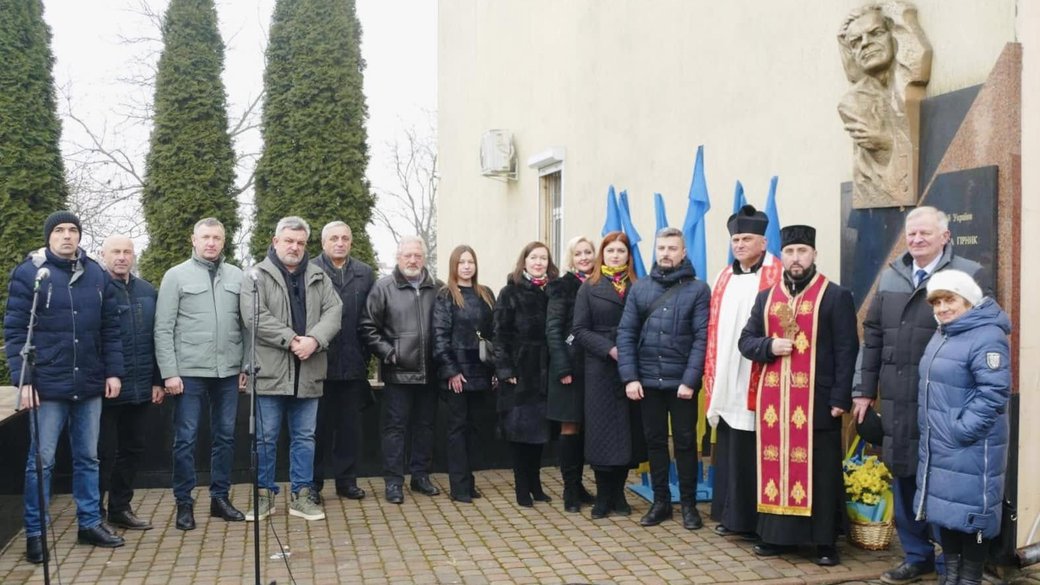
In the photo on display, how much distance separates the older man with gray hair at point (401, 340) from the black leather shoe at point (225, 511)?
3.36 ft

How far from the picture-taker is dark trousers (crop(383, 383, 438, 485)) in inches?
288

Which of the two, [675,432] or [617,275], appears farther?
[617,275]

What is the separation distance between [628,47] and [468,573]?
246 inches

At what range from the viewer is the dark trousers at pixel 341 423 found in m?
7.34

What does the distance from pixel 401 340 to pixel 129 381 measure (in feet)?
5.75

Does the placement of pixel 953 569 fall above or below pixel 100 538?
above

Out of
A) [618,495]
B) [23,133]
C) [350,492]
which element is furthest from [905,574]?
[23,133]

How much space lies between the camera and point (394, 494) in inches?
285

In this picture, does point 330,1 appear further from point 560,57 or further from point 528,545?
point 528,545

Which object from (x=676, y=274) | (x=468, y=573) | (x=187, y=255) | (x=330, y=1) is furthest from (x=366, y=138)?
(x=468, y=573)

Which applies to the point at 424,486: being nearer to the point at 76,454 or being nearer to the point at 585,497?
the point at 585,497

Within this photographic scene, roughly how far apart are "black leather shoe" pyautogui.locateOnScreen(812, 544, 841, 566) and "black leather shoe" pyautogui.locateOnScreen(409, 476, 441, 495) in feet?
9.35

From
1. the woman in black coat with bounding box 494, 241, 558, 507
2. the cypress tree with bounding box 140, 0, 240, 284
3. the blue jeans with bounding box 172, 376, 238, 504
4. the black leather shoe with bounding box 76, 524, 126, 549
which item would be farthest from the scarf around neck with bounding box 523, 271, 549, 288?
the cypress tree with bounding box 140, 0, 240, 284

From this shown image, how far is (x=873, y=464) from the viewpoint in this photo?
5871mm
